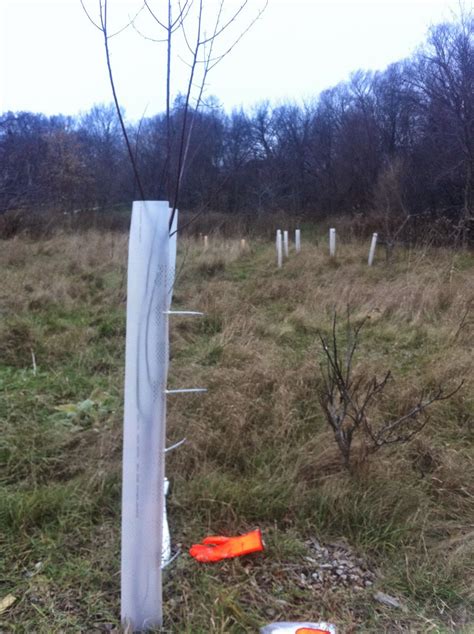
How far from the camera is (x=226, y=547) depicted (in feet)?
6.32

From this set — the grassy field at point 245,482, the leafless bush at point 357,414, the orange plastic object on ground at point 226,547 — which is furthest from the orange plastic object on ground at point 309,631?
the leafless bush at point 357,414

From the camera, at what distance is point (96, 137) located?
28.7 meters

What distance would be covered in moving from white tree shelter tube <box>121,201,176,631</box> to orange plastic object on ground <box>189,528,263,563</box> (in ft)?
1.43

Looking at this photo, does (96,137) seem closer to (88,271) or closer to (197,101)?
(88,271)

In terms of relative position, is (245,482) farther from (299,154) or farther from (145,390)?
(299,154)

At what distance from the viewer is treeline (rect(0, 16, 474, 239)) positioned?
225 cm

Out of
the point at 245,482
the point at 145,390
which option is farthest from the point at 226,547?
the point at 145,390

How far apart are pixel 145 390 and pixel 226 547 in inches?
35.6

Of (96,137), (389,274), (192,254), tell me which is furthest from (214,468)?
(96,137)

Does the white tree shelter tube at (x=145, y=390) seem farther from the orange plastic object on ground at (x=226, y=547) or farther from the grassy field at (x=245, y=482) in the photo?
the orange plastic object on ground at (x=226, y=547)

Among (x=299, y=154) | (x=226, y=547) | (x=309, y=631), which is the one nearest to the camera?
(x=309, y=631)

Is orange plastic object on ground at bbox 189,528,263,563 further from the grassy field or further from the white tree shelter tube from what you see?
the white tree shelter tube

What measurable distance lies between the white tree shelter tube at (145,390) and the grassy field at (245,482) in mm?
323

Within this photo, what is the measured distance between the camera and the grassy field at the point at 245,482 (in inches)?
67.2
